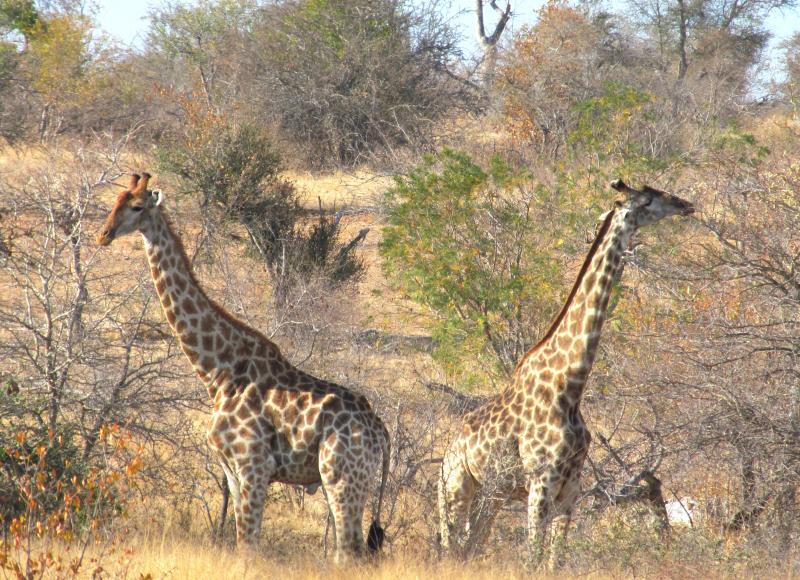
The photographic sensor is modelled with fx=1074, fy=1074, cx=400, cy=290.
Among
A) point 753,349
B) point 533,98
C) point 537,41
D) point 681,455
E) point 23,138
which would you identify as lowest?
point 681,455

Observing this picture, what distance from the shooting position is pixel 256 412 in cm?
681

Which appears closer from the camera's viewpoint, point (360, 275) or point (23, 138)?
point (360, 275)

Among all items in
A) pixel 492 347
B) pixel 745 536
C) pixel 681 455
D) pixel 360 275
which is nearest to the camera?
pixel 745 536

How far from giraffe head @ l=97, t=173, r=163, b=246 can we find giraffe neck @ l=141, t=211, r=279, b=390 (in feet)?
0.24

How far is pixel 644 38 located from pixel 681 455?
30720mm

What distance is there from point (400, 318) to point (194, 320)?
6.07 meters

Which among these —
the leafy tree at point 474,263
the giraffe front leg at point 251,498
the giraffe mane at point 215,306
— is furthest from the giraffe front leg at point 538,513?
the leafy tree at point 474,263

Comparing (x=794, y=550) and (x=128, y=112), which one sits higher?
(x=128, y=112)

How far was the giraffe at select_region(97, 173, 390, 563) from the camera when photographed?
21.8ft

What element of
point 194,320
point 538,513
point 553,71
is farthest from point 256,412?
point 553,71

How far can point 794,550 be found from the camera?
7.07m

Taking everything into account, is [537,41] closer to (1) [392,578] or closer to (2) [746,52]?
(2) [746,52]

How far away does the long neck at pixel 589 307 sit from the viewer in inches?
255

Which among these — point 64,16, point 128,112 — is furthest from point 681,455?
point 64,16
